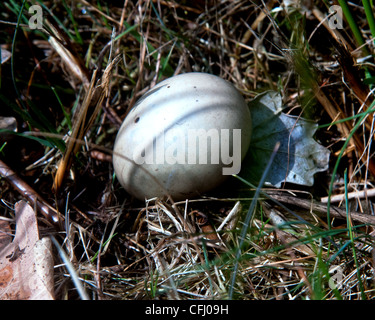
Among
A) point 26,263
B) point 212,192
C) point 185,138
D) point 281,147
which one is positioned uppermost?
point 185,138

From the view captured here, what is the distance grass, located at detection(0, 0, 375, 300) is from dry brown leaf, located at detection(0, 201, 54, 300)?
58 mm

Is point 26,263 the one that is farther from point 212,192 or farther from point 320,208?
point 320,208

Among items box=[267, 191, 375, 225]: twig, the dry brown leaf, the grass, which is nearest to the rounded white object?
the grass

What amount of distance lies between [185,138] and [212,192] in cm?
35

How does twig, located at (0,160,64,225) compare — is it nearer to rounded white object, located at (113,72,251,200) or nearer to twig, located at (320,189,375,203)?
rounded white object, located at (113,72,251,200)

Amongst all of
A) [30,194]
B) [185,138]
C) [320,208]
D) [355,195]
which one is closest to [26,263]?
[30,194]

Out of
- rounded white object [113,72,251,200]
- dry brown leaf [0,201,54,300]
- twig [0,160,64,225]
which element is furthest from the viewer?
twig [0,160,64,225]

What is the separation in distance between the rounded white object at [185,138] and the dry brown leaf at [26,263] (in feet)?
1.35

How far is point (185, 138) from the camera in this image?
1481 millimetres

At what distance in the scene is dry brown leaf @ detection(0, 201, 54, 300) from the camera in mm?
1368

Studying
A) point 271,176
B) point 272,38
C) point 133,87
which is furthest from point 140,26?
point 271,176

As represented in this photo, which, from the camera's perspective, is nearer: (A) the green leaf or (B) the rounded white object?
(B) the rounded white object

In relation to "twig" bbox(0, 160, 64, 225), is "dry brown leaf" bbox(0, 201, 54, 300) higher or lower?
lower

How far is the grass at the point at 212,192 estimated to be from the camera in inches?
55.9
